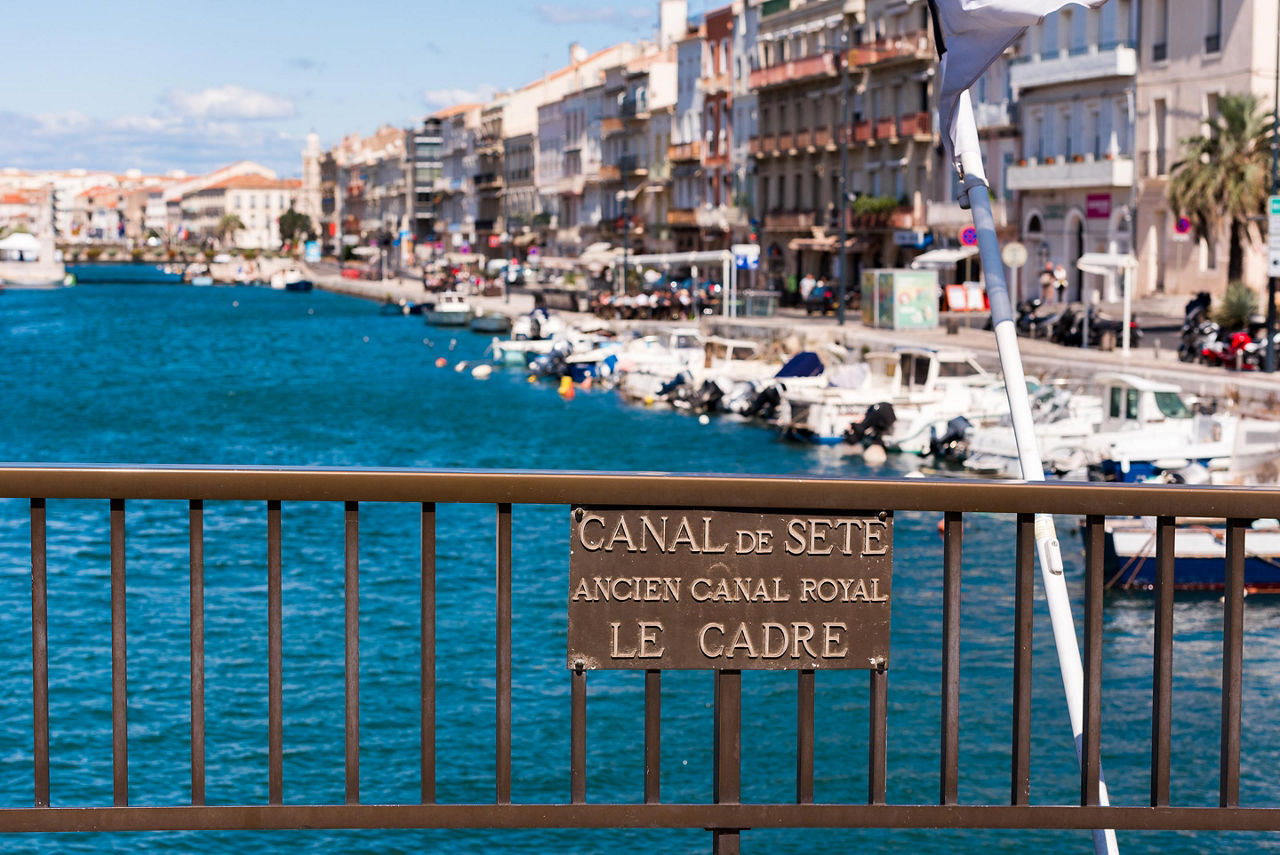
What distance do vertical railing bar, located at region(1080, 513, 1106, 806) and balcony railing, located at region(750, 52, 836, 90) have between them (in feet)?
225

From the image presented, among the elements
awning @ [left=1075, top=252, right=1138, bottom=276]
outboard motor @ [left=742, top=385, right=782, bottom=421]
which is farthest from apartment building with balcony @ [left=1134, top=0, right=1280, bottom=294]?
outboard motor @ [left=742, top=385, right=782, bottom=421]

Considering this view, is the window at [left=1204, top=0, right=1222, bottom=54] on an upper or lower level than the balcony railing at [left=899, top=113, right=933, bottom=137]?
upper

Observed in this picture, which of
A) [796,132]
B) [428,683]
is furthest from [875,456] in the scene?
[796,132]

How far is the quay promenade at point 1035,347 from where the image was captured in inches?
1323

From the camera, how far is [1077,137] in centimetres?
5384

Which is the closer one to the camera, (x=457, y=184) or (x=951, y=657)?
(x=951, y=657)

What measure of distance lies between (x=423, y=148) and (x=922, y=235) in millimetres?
103930

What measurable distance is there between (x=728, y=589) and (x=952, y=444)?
3322 centimetres

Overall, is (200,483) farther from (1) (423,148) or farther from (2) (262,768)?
(1) (423,148)

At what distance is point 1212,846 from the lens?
47.2ft

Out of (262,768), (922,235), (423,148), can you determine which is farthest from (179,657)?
(423,148)

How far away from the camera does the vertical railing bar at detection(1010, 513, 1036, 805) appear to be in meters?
4.51

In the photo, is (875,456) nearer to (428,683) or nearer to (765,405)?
(765,405)

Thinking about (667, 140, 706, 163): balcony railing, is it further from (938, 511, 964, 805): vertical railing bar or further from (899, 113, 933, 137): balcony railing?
(938, 511, 964, 805): vertical railing bar
